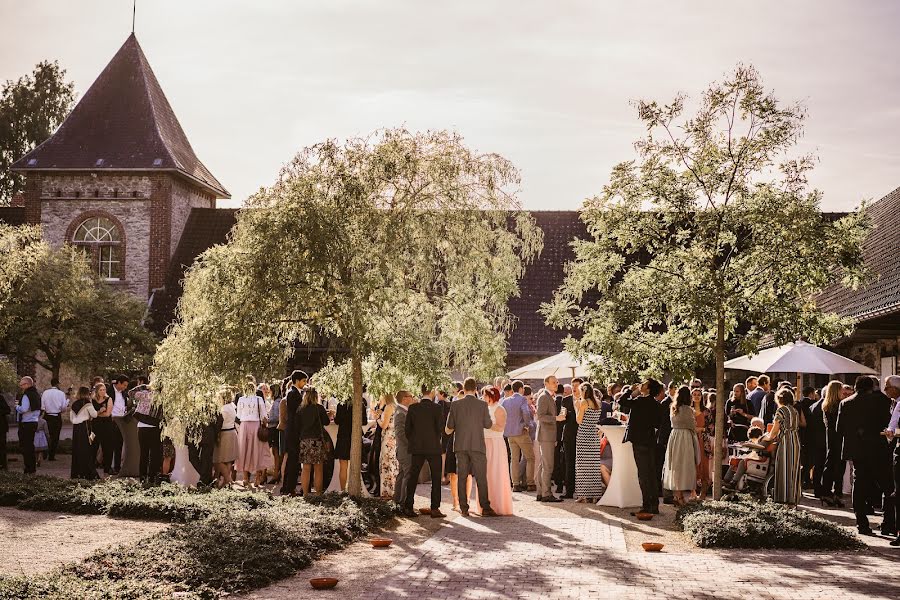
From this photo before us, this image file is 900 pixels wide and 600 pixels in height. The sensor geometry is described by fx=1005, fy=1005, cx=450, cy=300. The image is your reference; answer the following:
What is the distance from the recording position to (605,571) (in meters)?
10.2

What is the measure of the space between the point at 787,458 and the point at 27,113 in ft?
155

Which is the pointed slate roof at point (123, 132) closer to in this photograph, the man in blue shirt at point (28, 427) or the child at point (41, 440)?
the child at point (41, 440)

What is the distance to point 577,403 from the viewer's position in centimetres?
1703

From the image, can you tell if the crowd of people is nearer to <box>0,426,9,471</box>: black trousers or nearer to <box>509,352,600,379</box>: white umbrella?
<box>0,426,9,471</box>: black trousers

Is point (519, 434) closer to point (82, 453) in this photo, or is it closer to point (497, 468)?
point (497, 468)

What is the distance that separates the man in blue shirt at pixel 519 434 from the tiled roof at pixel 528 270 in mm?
14495

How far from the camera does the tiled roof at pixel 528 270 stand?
34.6m

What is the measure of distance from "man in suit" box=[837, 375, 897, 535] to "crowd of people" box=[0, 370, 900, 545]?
2 centimetres

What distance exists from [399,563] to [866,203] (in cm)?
918

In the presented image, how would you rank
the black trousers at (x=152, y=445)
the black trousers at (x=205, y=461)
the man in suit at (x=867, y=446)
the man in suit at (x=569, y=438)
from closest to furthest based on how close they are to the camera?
the man in suit at (x=867, y=446) < the black trousers at (x=205, y=461) < the man in suit at (x=569, y=438) < the black trousers at (x=152, y=445)

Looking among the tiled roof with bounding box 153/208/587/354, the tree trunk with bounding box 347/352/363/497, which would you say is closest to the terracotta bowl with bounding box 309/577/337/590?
the tree trunk with bounding box 347/352/363/497

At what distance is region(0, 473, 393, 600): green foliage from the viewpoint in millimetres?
8844

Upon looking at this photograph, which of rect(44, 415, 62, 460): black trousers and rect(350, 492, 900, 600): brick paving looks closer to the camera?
rect(350, 492, 900, 600): brick paving

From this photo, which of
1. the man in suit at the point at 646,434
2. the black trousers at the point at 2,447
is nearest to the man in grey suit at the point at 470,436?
the man in suit at the point at 646,434
